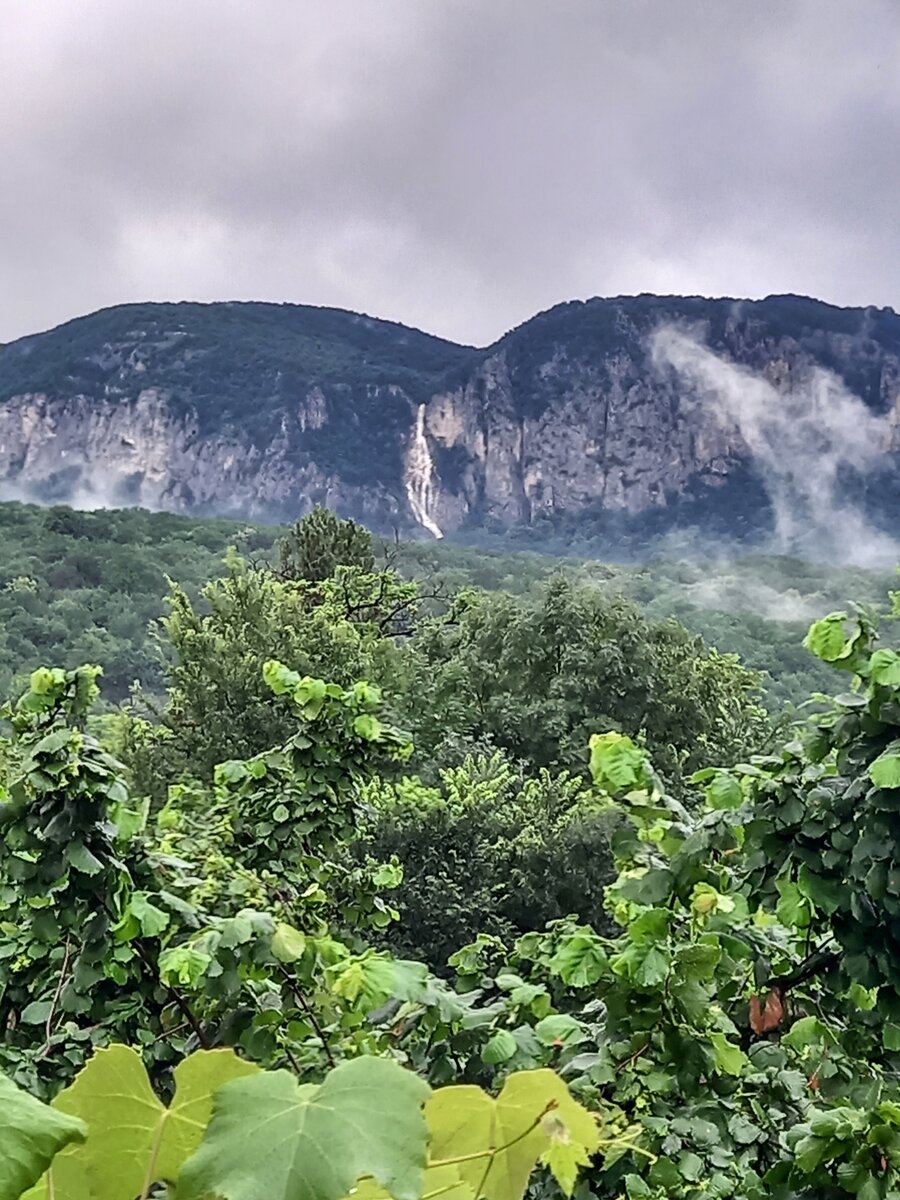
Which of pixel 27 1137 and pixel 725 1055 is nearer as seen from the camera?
pixel 27 1137

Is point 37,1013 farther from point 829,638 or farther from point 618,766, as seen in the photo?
point 829,638

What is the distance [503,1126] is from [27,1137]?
224mm

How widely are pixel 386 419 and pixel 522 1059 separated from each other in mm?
126272

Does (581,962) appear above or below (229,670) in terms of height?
above

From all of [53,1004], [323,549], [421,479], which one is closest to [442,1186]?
[53,1004]

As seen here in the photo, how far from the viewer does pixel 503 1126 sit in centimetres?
53

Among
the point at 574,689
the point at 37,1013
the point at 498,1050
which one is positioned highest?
the point at 498,1050

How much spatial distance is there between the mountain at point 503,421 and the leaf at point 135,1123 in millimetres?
112622

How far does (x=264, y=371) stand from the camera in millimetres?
128500

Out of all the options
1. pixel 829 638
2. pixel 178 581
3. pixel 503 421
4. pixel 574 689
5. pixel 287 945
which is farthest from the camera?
pixel 503 421

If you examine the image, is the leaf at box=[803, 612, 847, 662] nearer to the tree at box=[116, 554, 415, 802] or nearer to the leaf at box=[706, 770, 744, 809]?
the leaf at box=[706, 770, 744, 809]

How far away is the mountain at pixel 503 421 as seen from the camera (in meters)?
117

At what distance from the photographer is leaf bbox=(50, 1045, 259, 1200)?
52cm

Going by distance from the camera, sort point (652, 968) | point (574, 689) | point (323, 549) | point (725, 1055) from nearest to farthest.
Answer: point (652, 968), point (725, 1055), point (574, 689), point (323, 549)
